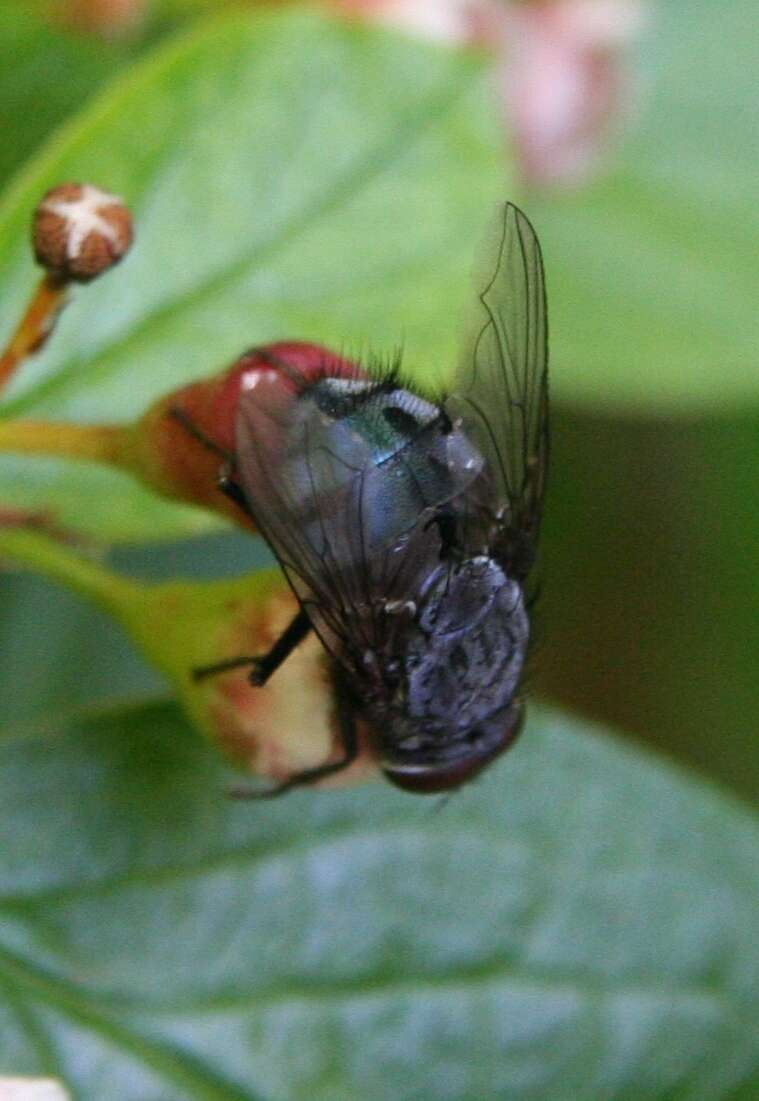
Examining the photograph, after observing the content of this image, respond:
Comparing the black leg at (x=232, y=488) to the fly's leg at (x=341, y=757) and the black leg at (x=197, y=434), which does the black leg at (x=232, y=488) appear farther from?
the fly's leg at (x=341, y=757)

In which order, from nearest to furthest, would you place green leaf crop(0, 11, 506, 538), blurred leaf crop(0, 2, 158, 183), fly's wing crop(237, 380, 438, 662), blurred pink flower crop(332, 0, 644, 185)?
fly's wing crop(237, 380, 438, 662) → green leaf crop(0, 11, 506, 538) → blurred leaf crop(0, 2, 158, 183) → blurred pink flower crop(332, 0, 644, 185)

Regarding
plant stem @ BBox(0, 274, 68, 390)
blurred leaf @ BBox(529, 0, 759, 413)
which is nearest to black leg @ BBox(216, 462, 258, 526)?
plant stem @ BBox(0, 274, 68, 390)

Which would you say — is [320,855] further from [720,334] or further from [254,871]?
[720,334]

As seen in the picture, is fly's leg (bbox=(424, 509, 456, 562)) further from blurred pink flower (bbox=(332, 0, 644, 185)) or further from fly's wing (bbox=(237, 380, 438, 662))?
blurred pink flower (bbox=(332, 0, 644, 185))

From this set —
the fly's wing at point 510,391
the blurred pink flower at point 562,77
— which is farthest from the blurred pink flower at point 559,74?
the fly's wing at point 510,391

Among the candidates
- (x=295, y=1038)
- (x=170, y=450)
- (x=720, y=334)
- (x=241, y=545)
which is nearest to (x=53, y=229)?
(x=170, y=450)

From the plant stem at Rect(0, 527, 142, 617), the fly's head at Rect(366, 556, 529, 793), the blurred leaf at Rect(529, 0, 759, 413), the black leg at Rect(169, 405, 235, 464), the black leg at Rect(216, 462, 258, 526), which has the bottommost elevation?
the blurred leaf at Rect(529, 0, 759, 413)
